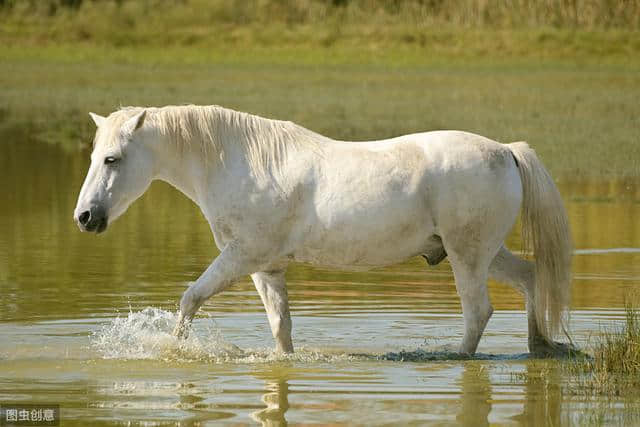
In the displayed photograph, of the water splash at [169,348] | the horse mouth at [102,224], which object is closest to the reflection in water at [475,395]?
the water splash at [169,348]

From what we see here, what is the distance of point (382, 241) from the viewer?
25.9ft

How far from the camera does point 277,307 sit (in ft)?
26.5

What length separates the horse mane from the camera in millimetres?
7922

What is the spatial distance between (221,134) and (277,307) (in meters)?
1.05

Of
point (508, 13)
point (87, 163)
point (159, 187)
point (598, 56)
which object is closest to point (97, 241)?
point (159, 187)

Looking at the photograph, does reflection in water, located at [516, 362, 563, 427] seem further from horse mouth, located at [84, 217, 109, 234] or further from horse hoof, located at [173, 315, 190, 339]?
horse mouth, located at [84, 217, 109, 234]

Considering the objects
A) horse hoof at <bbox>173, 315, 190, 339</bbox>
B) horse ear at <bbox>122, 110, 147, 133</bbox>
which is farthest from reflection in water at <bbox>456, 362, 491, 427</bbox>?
horse ear at <bbox>122, 110, 147, 133</bbox>

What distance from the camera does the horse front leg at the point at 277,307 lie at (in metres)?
8.05

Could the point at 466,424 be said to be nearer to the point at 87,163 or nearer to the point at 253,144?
the point at 253,144

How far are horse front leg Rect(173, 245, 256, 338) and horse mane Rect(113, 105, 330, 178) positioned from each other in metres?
0.52

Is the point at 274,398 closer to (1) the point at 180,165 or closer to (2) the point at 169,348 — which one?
(2) the point at 169,348

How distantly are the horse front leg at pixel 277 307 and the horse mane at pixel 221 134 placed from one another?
0.64 metres

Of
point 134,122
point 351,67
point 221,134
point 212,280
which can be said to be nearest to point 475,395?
point 212,280

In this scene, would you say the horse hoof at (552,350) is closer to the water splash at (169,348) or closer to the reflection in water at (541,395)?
the reflection in water at (541,395)
